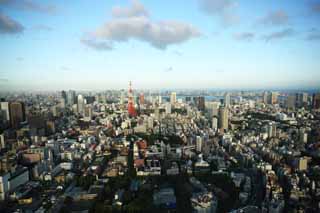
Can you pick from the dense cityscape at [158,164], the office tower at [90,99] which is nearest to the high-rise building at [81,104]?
the office tower at [90,99]

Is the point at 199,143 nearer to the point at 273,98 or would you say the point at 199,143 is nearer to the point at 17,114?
the point at 17,114

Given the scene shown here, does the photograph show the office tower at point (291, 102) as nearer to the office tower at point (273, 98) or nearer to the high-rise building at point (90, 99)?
Result: the office tower at point (273, 98)

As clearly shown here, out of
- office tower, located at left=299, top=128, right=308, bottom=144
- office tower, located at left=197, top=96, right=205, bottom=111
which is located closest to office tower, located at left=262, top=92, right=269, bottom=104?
office tower, located at left=197, top=96, right=205, bottom=111

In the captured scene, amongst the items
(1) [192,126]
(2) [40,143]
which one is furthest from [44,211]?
(1) [192,126]

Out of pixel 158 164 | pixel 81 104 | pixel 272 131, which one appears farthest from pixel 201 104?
pixel 158 164

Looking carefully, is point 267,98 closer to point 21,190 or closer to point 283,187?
point 283,187
